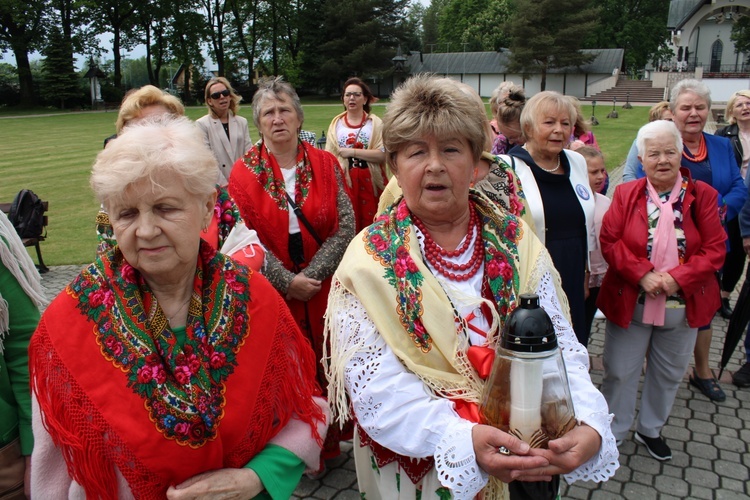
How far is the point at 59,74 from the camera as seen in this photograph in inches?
1892

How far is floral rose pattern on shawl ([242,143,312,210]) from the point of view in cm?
381

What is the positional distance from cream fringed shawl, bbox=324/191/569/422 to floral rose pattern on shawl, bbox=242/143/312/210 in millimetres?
1741

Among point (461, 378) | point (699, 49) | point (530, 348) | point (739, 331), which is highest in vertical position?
point (699, 49)

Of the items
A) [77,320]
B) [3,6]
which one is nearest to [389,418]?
[77,320]

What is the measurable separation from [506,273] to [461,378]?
0.43 m

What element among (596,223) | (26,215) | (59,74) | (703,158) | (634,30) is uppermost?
(634,30)

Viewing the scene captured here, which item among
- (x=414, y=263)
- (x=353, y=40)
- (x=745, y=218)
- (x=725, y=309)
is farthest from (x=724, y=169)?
(x=353, y=40)

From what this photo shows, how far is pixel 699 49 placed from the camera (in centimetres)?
5344

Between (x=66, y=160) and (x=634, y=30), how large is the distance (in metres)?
63.8

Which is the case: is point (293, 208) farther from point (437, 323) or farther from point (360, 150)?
point (360, 150)

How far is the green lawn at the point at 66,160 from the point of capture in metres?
10.9

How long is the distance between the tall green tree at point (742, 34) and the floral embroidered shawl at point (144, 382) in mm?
58403

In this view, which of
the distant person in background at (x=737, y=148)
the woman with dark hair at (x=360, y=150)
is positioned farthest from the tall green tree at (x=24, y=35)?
the distant person in background at (x=737, y=148)

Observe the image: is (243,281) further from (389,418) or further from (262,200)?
(262,200)
